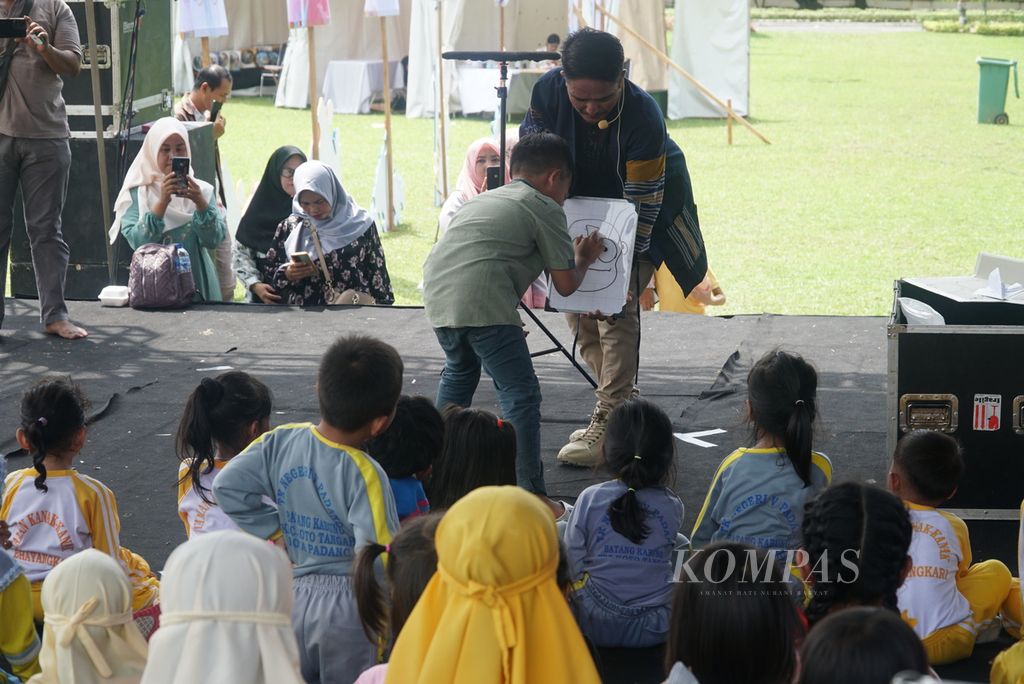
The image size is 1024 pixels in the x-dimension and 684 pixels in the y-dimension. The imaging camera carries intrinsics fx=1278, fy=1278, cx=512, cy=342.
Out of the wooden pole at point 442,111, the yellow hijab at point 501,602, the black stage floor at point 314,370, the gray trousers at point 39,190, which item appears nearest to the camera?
the yellow hijab at point 501,602

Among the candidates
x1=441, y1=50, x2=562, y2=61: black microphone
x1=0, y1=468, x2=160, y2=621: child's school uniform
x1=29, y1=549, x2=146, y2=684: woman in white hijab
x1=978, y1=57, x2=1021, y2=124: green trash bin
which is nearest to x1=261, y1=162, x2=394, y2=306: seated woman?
x1=441, y1=50, x2=562, y2=61: black microphone

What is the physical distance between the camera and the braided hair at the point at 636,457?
3223 millimetres

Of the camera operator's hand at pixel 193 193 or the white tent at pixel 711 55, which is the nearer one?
the camera operator's hand at pixel 193 193

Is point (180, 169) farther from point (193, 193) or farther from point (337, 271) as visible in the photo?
point (337, 271)

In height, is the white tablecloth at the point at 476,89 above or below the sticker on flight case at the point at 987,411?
above

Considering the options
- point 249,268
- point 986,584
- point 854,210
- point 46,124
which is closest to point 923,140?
point 854,210

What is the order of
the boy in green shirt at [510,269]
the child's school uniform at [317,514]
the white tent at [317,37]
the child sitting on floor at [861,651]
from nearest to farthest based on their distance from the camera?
the child sitting on floor at [861,651] < the child's school uniform at [317,514] < the boy in green shirt at [510,269] < the white tent at [317,37]

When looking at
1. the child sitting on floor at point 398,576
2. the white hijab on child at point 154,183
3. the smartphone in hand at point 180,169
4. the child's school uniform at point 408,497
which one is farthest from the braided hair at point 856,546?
the white hijab on child at point 154,183

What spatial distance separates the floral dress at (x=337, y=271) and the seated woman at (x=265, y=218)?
0.05 metres

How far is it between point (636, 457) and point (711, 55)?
16.0 meters

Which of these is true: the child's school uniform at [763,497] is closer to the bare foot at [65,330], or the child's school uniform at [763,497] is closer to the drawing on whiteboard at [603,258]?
the drawing on whiteboard at [603,258]

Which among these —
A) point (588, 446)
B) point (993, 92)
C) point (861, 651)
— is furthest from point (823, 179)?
point (861, 651)

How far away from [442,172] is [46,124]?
605 cm

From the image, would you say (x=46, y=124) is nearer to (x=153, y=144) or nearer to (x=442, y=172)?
(x=153, y=144)
